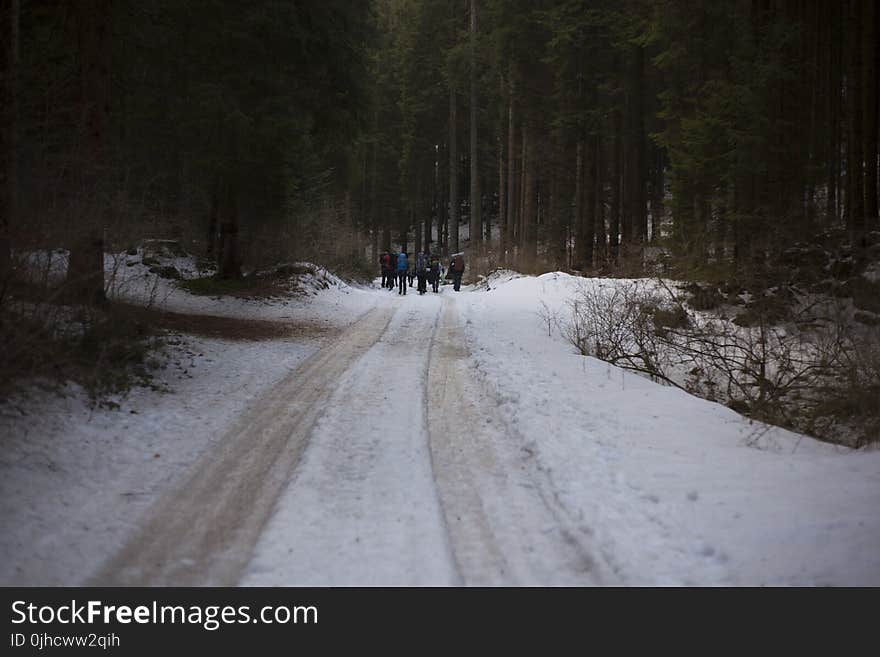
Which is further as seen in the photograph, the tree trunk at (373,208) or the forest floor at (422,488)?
the tree trunk at (373,208)

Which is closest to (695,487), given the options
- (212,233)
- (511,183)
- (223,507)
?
(223,507)

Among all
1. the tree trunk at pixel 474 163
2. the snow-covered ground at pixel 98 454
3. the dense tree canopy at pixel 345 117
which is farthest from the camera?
the tree trunk at pixel 474 163

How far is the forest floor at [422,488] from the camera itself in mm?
3555

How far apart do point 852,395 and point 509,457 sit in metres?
4.04

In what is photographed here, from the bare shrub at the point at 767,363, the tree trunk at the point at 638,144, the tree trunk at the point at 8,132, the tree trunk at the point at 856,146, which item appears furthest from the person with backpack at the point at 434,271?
the tree trunk at the point at 8,132

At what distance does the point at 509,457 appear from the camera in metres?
5.60

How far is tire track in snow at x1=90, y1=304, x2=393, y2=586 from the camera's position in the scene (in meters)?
3.51

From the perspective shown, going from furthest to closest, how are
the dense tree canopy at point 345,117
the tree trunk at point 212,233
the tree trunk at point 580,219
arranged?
the tree trunk at point 580,219 → the tree trunk at point 212,233 → the dense tree canopy at point 345,117

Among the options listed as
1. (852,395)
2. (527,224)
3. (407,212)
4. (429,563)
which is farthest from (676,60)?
(407,212)

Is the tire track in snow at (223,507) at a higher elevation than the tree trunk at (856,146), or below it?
below

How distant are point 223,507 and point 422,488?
148 centimetres

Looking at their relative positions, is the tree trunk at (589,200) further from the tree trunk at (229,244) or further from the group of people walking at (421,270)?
the tree trunk at (229,244)

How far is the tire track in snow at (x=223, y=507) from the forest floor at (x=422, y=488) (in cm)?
2

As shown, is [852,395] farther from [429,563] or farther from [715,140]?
[715,140]
